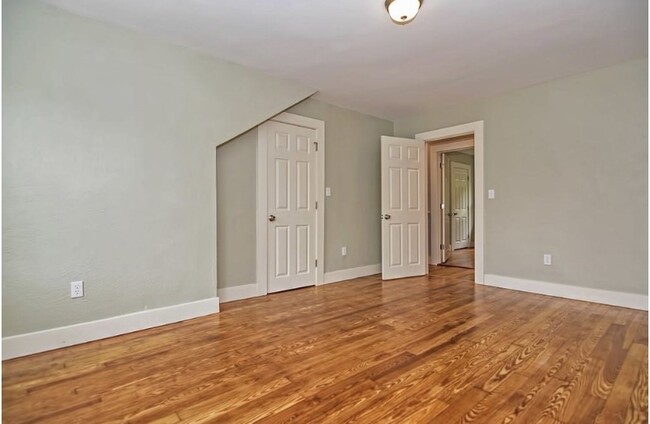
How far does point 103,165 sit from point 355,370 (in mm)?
2414

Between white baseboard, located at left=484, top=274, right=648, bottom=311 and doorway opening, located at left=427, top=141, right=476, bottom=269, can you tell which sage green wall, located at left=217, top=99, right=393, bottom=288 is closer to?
doorway opening, located at left=427, top=141, right=476, bottom=269

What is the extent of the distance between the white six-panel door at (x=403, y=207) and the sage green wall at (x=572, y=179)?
2.98ft

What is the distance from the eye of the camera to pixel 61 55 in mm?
2611

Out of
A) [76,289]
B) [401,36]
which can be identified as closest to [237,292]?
[76,289]

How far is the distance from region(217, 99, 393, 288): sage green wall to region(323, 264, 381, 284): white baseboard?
0.20 ft

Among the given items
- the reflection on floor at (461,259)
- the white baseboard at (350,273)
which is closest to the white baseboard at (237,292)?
the white baseboard at (350,273)

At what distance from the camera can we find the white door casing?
25.4 feet

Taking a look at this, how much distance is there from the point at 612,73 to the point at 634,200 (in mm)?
1273

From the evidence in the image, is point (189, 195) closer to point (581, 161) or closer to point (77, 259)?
point (77, 259)

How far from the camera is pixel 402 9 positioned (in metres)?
2.45

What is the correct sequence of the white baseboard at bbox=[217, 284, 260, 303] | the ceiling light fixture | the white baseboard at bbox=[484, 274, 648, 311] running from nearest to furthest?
the ceiling light fixture < the white baseboard at bbox=[484, 274, 648, 311] < the white baseboard at bbox=[217, 284, 260, 303]

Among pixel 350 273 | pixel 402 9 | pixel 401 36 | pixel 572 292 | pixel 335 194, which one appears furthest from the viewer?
pixel 350 273

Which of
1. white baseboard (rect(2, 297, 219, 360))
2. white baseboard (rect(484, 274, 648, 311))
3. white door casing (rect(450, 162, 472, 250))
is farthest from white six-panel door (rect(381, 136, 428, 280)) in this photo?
white door casing (rect(450, 162, 472, 250))

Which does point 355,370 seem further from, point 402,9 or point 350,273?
point 350,273
